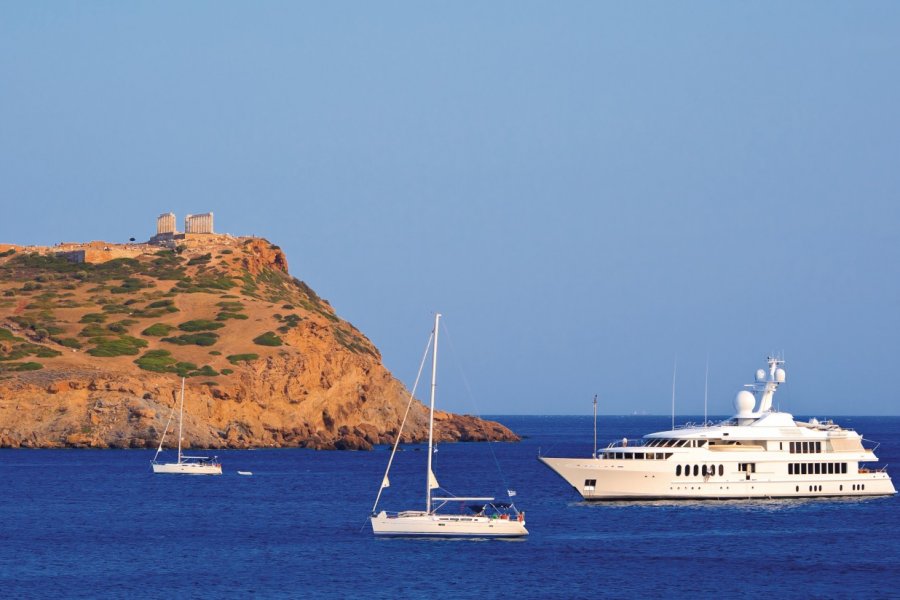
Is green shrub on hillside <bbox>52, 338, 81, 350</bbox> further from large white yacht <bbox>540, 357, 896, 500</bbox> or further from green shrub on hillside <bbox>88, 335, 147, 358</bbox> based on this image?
large white yacht <bbox>540, 357, 896, 500</bbox>

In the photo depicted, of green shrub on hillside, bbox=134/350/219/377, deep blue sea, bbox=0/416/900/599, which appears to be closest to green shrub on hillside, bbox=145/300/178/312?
green shrub on hillside, bbox=134/350/219/377

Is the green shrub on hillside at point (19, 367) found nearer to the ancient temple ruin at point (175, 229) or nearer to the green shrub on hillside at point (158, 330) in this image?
the green shrub on hillside at point (158, 330)

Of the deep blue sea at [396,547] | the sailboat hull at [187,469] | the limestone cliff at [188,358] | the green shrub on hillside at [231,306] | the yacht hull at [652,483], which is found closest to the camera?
the deep blue sea at [396,547]

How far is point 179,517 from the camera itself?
2328 inches

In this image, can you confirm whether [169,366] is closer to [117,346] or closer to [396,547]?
[117,346]

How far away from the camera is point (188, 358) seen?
12419 cm

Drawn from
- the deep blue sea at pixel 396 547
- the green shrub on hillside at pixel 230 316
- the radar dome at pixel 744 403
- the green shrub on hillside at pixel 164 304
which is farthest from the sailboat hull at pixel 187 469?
the green shrub on hillside at pixel 164 304

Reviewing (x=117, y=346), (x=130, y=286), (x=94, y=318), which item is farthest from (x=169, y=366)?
(x=130, y=286)

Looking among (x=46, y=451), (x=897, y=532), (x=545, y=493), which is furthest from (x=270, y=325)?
(x=897, y=532)

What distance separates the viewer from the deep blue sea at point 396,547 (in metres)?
40.7

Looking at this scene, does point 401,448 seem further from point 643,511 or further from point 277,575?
point 277,575

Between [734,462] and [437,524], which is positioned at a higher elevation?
[734,462]

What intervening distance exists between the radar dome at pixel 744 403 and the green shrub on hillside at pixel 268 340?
70.2 meters

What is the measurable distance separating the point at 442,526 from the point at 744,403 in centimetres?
2149
